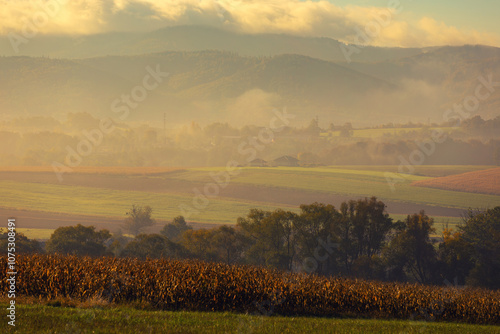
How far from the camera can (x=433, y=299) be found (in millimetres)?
39312

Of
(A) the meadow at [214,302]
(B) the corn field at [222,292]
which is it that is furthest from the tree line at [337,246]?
(A) the meadow at [214,302]

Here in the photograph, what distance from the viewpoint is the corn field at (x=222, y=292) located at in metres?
31.5

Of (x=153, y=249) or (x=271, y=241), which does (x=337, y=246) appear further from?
(x=153, y=249)

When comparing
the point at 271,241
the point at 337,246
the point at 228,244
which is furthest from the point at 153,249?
the point at 337,246

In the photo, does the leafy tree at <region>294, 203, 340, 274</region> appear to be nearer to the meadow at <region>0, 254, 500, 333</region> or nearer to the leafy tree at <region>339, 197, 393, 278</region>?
the leafy tree at <region>339, 197, 393, 278</region>

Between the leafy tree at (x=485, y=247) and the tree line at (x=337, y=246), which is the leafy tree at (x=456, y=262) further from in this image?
the leafy tree at (x=485, y=247)

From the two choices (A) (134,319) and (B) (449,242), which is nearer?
(A) (134,319)

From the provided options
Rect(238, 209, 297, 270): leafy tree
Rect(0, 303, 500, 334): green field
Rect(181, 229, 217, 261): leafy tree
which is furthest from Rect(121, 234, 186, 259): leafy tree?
Rect(0, 303, 500, 334): green field

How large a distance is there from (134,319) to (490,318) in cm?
2807

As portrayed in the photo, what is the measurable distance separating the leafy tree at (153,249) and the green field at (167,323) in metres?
79.0

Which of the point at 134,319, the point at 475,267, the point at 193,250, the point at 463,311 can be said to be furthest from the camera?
the point at 193,250

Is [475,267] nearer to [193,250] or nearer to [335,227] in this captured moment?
[335,227]

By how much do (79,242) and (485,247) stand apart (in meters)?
96.5

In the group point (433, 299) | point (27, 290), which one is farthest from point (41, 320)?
point (433, 299)
